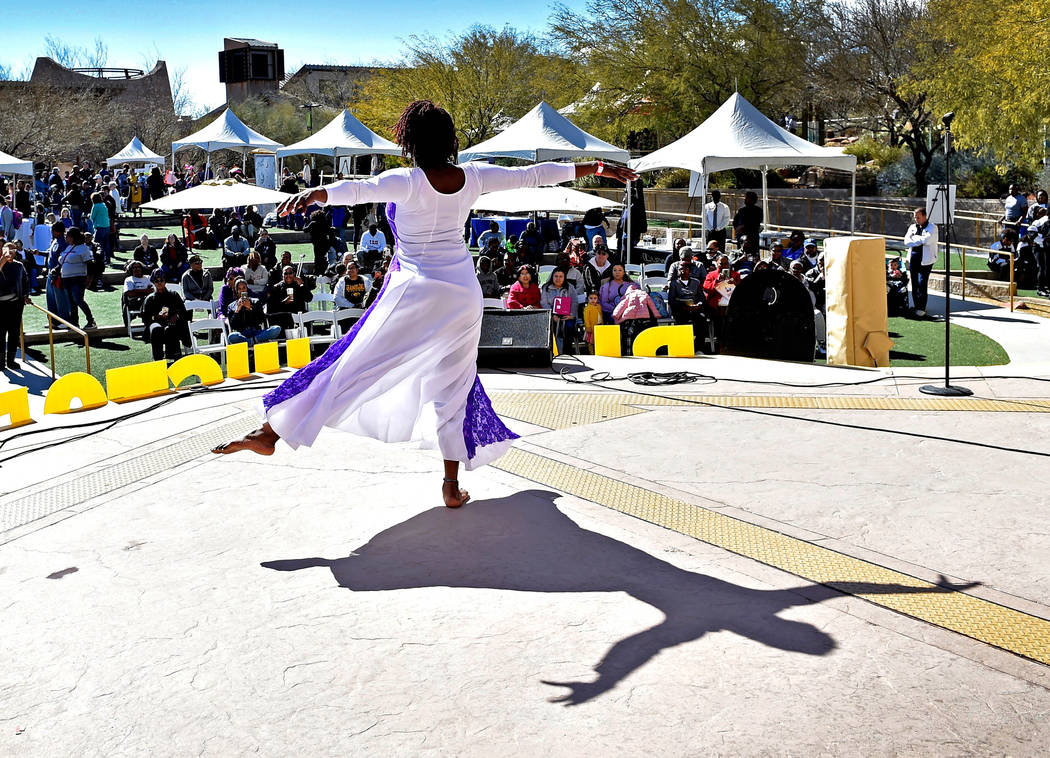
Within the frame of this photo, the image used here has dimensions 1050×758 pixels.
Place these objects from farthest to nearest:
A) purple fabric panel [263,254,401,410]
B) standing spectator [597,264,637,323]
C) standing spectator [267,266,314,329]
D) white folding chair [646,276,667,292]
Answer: white folding chair [646,276,667,292] < standing spectator [267,266,314,329] < standing spectator [597,264,637,323] < purple fabric panel [263,254,401,410]

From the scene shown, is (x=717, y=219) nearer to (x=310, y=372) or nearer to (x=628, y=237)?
(x=628, y=237)

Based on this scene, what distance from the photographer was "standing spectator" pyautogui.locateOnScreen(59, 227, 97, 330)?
622 inches

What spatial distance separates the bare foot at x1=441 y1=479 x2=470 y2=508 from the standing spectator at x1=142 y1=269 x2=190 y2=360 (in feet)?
26.7

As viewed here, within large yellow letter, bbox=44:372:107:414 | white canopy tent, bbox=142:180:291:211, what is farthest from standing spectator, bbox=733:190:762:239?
large yellow letter, bbox=44:372:107:414

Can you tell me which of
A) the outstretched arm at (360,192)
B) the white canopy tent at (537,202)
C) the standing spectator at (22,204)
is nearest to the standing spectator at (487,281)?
the white canopy tent at (537,202)

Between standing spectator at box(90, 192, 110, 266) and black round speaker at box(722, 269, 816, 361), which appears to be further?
standing spectator at box(90, 192, 110, 266)

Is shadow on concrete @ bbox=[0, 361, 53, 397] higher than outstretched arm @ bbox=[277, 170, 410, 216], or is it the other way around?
outstretched arm @ bbox=[277, 170, 410, 216]

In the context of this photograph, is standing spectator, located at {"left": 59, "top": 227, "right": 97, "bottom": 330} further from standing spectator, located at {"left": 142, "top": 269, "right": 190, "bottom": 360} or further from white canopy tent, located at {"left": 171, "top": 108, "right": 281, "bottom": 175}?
white canopy tent, located at {"left": 171, "top": 108, "right": 281, "bottom": 175}

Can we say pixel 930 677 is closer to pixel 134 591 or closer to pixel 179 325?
pixel 134 591

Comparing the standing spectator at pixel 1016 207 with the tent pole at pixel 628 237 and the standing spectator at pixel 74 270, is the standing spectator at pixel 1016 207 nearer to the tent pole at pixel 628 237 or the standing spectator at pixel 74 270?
the tent pole at pixel 628 237

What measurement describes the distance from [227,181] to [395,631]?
17.7m

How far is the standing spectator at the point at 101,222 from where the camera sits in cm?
2314

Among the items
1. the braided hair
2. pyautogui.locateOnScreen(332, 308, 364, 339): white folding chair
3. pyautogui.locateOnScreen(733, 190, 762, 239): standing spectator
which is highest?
pyautogui.locateOnScreen(733, 190, 762, 239): standing spectator

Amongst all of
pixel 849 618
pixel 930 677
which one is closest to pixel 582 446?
pixel 849 618
